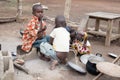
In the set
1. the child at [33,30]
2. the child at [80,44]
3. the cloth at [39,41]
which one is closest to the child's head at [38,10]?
the child at [33,30]

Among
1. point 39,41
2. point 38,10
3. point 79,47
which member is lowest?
point 79,47

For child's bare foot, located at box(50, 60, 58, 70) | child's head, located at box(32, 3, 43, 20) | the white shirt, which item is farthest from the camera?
child's head, located at box(32, 3, 43, 20)

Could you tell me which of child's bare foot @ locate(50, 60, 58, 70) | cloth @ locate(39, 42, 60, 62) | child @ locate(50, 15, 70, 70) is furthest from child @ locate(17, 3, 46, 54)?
child's bare foot @ locate(50, 60, 58, 70)

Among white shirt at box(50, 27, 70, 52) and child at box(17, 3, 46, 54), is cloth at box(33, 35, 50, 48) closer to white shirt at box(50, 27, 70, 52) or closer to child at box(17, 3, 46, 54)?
child at box(17, 3, 46, 54)

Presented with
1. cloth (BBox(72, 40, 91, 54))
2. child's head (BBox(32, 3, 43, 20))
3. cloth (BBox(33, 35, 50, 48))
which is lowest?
cloth (BBox(72, 40, 91, 54))

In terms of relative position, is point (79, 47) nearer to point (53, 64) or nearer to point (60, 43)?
point (60, 43)

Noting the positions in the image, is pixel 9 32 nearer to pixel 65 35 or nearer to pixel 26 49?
pixel 26 49

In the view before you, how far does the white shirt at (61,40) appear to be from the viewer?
4.61m

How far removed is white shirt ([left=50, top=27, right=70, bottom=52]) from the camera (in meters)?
4.61

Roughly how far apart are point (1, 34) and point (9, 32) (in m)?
0.32

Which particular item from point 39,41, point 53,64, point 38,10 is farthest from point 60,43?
point 38,10

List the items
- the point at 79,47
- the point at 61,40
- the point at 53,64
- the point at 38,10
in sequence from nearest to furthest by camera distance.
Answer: the point at 53,64 < the point at 61,40 < the point at 38,10 < the point at 79,47

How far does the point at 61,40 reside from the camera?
15.2ft

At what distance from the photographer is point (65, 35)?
4.68m
